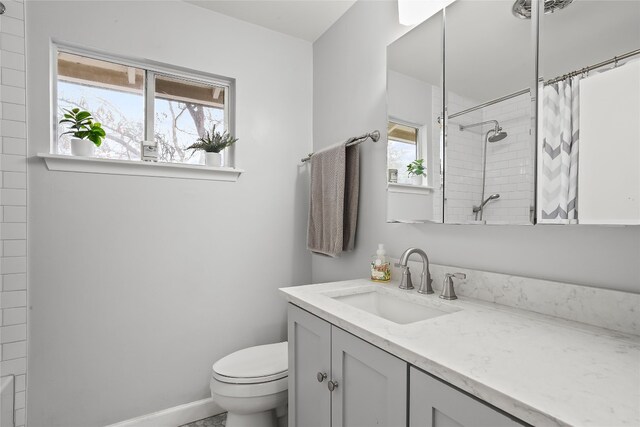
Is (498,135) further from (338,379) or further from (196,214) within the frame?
(196,214)

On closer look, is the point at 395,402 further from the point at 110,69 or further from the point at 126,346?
the point at 110,69

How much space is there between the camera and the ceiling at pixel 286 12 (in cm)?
185

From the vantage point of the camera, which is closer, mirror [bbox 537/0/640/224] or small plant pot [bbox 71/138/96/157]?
mirror [bbox 537/0/640/224]

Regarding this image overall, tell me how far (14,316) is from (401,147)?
6.41ft

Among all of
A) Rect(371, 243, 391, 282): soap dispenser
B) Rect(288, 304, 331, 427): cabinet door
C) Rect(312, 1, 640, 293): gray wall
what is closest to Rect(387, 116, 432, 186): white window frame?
Rect(312, 1, 640, 293): gray wall

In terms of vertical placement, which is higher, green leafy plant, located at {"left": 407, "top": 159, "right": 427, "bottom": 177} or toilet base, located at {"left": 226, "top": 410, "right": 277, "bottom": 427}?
green leafy plant, located at {"left": 407, "top": 159, "right": 427, "bottom": 177}

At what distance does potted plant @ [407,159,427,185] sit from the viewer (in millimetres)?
1399

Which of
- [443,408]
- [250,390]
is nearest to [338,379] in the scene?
[443,408]

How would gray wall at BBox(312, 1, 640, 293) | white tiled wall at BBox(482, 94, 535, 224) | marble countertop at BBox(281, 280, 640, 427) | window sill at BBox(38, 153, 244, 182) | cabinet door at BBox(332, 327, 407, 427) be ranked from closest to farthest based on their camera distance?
marble countertop at BBox(281, 280, 640, 427) < cabinet door at BBox(332, 327, 407, 427) < gray wall at BBox(312, 1, 640, 293) < white tiled wall at BBox(482, 94, 535, 224) < window sill at BBox(38, 153, 244, 182)

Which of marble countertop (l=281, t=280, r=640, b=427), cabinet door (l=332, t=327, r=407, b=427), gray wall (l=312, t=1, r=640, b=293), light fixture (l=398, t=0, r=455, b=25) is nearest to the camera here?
marble countertop (l=281, t=280, r=640, b=427)

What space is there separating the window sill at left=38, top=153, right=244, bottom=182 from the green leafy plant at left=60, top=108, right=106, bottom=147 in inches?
4.9

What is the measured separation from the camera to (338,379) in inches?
39.6

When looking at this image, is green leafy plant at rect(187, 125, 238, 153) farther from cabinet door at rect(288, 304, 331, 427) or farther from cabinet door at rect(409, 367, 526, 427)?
cabinet door at rect(409, 367, 526, 427)

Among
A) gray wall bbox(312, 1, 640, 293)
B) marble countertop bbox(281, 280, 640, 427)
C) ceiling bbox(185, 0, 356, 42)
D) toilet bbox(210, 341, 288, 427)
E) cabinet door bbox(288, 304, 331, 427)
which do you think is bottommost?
toilet bbox(210, 341, 288, 427)
